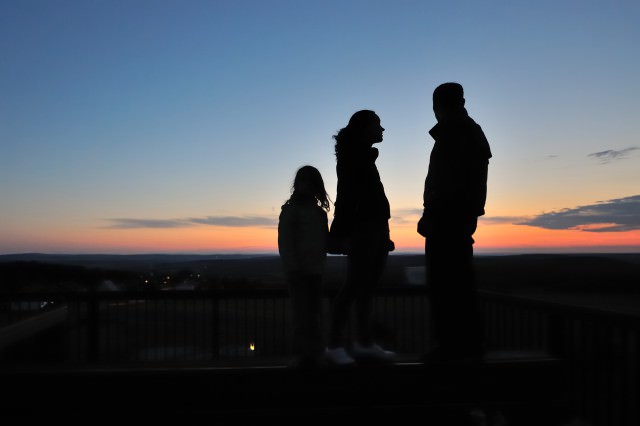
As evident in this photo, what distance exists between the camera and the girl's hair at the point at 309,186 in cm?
326

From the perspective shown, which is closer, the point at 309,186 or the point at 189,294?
the point at 309,186

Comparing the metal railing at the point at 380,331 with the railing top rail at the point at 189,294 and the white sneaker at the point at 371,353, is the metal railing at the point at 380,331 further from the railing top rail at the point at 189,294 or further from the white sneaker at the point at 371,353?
the white sneaker at the point at 371,353

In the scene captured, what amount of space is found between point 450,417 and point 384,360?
46cm

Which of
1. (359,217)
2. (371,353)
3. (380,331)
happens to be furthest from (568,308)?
(380,331)

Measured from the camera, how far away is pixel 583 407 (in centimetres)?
429

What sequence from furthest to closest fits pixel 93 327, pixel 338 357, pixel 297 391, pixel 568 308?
pixel 93 327 → pixel 568 308 → pixel 338 357 → pixel 297 391

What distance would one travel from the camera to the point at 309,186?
128 inches

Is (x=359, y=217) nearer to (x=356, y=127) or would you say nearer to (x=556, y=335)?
(x=356, y=127)

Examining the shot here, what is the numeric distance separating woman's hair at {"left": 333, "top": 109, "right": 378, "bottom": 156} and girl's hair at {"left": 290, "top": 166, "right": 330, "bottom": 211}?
8.9 inches

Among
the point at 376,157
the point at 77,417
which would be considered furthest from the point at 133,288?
the point at 376,157

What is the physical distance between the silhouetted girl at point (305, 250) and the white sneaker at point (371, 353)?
21 centimetres

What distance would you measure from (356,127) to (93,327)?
13.0ft

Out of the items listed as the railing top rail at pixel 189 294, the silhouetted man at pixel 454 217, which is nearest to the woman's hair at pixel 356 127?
the silhouetted man at pixel 454 217

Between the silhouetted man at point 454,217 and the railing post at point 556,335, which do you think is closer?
the silhouetted man at point 454,217
